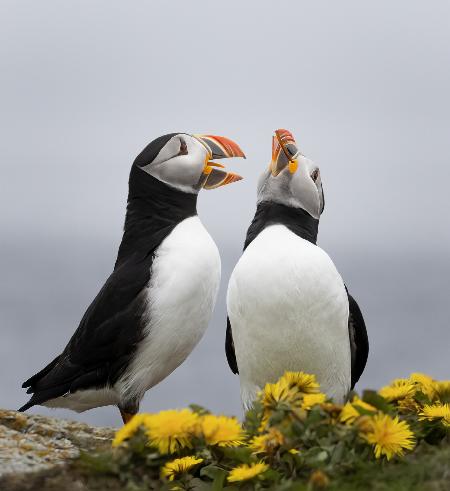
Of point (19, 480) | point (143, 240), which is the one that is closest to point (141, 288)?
point (143, 240)

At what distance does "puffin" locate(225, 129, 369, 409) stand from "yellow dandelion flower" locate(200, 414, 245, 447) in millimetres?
1946

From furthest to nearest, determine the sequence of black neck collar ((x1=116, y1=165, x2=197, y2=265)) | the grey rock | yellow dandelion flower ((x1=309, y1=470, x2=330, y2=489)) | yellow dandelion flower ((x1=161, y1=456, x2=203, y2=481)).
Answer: black neck collar ((x1=116, y1=165, x2=197, y2=265)) → yellow dandelion flower ((x1=161, y1=456, x2=203, y2=481)) → the grey rock → yellow dandelion flower ((x1=309, y1=470, x2=330, y2=489))

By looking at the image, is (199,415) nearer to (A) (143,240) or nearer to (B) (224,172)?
(A) (143,240)

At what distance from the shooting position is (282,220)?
249 inches

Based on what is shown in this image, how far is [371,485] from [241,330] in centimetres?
257

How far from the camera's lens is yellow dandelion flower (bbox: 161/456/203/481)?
3.75 metres

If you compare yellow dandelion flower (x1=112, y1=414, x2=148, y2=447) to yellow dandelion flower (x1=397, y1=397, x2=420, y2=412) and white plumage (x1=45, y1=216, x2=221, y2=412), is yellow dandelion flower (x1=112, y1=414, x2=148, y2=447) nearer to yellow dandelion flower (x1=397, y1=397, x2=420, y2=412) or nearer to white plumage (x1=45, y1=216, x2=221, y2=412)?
yellow dandelion flower (x1=397, y1=397, x2=420, y2=412)

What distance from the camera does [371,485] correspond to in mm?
3414

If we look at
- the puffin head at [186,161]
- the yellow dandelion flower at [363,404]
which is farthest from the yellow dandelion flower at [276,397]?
the puffin head at [186,161]

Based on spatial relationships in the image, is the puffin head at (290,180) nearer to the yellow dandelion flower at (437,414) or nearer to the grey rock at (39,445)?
the grey rock at (39,445)

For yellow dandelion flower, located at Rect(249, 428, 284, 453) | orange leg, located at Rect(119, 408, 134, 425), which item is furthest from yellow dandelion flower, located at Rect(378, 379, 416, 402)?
orange leg, located at Rect(119, 408, 134, 425)

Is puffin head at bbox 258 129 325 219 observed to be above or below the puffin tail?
Result: above

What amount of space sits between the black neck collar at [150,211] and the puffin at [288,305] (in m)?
0.73

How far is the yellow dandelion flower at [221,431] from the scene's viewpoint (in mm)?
3783
